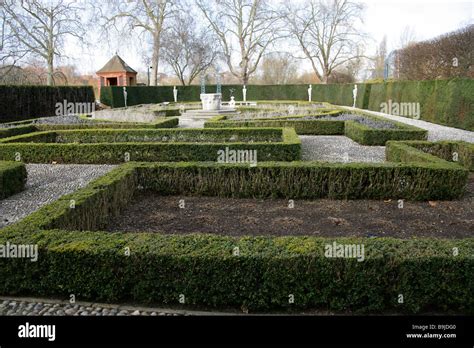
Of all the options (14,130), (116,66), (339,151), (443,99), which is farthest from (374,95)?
(116,66)

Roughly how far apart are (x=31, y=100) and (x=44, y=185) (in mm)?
17225

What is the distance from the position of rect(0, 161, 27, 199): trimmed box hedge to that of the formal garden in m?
0.03

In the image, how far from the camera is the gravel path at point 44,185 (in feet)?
21.7

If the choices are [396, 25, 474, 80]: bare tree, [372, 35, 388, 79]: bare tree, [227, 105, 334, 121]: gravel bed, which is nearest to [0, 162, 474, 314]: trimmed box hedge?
[227, 105, 334, 121]: gravel bed

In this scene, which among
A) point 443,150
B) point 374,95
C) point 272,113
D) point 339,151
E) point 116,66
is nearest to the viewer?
point 443,150

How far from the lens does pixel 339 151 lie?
11852mm

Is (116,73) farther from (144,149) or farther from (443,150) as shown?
(443,150)

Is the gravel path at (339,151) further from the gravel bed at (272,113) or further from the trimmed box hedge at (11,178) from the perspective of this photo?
the trimmed box hedge at (11,178)

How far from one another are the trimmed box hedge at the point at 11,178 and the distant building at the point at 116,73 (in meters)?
34.2

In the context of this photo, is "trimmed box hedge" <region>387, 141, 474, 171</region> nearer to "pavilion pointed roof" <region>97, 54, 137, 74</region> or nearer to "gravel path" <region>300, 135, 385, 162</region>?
"gravel path" <region>300, 135, 385, 162</region>

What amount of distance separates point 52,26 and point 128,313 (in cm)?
3314

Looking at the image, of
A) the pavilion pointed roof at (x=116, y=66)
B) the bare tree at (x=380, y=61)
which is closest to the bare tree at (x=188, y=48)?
the pavilion pointed roof at (x=116, y=66)

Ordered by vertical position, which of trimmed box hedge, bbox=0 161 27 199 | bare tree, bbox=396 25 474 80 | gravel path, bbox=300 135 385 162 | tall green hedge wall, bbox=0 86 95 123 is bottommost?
trimmed box hedge, bbox=0 161 27 199

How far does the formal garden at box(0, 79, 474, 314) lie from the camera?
3.56 meters
